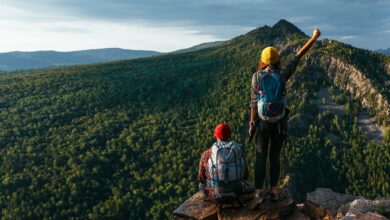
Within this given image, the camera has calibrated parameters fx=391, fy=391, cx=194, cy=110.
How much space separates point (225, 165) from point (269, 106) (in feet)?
9.24

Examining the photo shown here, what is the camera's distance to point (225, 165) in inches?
592

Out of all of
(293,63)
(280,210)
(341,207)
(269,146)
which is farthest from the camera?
(341,207)

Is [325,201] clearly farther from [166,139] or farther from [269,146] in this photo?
[166,139]

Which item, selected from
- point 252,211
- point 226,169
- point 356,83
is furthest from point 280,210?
point 356,83

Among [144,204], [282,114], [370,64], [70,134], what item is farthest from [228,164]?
[370,64]

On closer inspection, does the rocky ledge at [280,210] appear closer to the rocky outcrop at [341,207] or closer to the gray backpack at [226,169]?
the rocky outcrop at [341,207]

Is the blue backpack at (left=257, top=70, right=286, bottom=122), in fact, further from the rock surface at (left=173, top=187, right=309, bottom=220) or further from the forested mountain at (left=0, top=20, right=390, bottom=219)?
the forested mountain at (left=0, top=20, right=390, bottom=219)

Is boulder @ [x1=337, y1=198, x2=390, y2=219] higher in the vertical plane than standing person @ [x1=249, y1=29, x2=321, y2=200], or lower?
lower

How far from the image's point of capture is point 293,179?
12669cm

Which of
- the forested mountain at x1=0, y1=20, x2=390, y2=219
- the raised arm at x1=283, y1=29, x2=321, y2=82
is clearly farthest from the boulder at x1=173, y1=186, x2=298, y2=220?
the forested mountain at x1=0, y1=20, x2=390, y2=219

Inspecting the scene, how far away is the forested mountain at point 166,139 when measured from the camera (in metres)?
122

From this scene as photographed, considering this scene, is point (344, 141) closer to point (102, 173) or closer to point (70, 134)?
point (102, 173)

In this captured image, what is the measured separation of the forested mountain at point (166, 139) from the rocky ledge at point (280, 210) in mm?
98910

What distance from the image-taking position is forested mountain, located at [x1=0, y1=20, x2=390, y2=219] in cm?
12225
